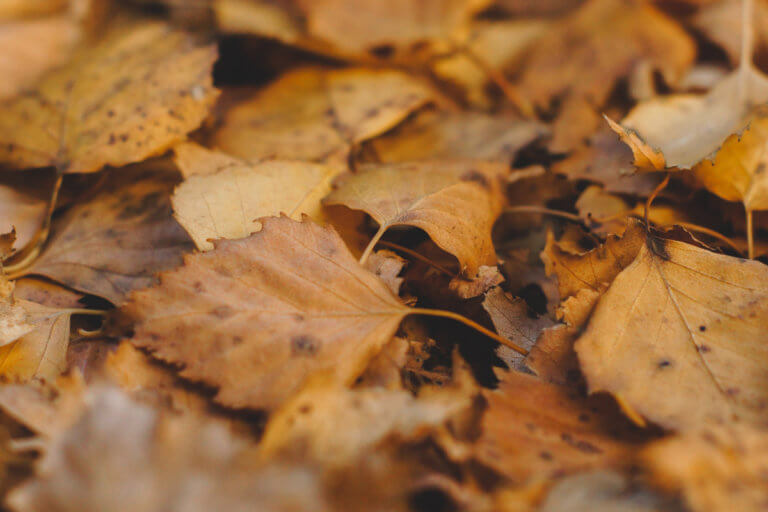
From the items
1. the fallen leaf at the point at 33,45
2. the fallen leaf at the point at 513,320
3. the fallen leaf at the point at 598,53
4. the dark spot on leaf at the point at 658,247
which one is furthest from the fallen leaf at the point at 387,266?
the fallen leaf at the point at 33,45

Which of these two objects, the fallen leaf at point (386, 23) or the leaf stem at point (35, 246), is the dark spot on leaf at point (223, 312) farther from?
the fallen leaf at point (386, 23)

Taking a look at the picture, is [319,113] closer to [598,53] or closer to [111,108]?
[111,108]

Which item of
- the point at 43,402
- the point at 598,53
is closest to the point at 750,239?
the point at 598,53

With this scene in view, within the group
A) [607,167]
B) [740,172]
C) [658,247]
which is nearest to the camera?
[658,247]

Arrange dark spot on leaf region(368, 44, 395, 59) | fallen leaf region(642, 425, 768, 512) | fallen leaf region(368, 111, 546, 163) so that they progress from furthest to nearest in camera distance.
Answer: dark spot on leaf region(368, 44, 395, 59) → fallen leaf region(368, 111, 546, 163) → fallen leaf region(642, 425, 768, 512)

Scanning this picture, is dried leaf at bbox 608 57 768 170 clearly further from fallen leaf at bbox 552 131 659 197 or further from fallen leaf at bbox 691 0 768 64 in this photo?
fallen leaf at bbox 691 0 768 64

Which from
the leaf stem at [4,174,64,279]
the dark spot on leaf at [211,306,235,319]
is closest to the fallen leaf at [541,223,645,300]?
the dark spot on leaf at [211,306,235,319]

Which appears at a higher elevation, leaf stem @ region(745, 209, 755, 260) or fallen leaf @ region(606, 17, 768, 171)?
fallen leaf @ region(606, 17, 768, 171)
